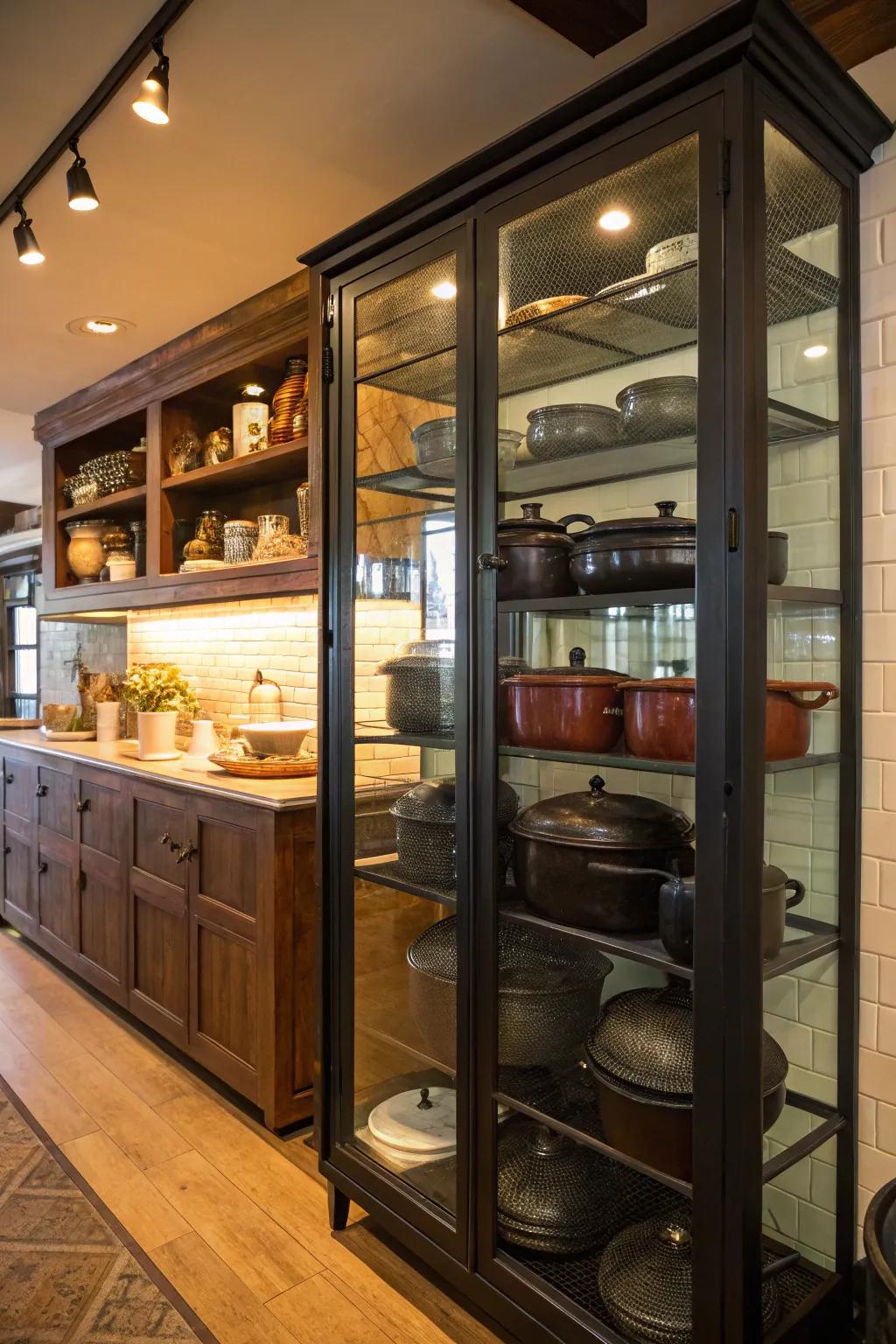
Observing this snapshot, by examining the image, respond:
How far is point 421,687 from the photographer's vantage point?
6.56ft

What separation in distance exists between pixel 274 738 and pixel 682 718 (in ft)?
6.11

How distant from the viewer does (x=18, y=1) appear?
168cm

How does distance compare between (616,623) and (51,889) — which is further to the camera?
(51,889)

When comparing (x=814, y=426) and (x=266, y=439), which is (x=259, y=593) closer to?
(x=266, y=439)

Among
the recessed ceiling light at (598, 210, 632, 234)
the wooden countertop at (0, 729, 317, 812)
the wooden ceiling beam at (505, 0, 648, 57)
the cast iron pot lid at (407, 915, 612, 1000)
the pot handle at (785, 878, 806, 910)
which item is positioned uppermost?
the wooden ceiling beam at (505, 0, 648, 57)

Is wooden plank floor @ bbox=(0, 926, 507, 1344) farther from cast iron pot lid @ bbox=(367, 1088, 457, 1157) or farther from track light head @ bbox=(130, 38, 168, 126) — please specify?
track light head @ bbox=(130, 38, 168, 126)

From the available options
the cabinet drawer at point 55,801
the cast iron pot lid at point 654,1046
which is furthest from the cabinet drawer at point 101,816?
the cast iron pot lid at point 654,1046

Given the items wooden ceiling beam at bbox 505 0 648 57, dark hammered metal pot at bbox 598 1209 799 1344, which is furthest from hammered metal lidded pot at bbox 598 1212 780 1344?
wooden ceiling beam at bbox 505 0 648 57

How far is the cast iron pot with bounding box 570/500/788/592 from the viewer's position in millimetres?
1505

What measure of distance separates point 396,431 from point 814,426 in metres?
0.90

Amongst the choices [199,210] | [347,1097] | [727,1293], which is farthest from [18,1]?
[727,1293]

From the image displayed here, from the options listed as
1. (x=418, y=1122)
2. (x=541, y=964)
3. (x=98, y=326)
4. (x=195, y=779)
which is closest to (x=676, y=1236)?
(x=541, y=964)

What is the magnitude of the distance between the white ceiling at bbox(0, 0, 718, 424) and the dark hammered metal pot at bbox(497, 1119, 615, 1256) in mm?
2138

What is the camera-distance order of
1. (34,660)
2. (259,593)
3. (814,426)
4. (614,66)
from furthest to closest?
(34,660) → (259,593) → (614,66) → (814,426)
